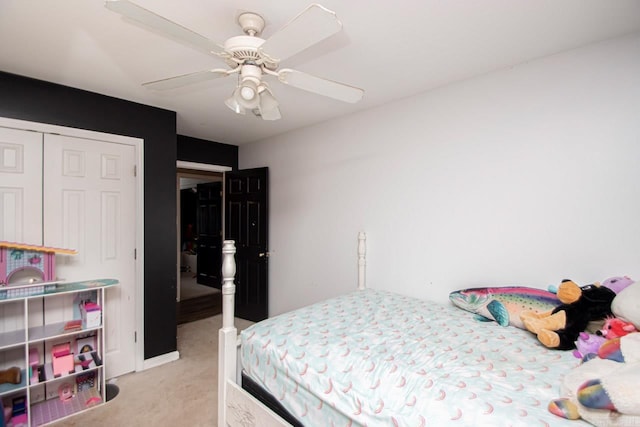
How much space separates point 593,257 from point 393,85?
1807 millimetres

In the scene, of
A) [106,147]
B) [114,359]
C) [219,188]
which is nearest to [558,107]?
[106,147]

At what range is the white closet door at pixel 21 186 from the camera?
7.03 ft

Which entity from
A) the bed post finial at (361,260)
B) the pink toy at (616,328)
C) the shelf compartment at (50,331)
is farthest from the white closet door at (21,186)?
the pink toy at (616,328)

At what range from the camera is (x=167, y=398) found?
230 cm

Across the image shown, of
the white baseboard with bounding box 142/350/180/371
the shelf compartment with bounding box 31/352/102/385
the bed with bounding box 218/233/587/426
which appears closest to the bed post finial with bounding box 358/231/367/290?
the bed with bounding box 218/233/587/426

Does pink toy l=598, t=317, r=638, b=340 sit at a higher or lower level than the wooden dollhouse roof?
lower

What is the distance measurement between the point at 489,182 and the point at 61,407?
3.62 m

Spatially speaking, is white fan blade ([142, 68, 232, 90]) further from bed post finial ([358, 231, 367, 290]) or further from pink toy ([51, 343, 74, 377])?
pink toy ([51, 343, 74, 377])

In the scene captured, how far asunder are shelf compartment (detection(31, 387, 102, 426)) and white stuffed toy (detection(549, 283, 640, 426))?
2.93 m

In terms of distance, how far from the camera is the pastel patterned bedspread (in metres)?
1.11

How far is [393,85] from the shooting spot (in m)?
2.39

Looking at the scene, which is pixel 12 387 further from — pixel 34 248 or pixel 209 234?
pixel 209 234

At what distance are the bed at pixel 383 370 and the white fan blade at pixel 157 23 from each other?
3.46ft

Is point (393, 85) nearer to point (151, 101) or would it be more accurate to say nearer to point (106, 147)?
point (151, 101)
